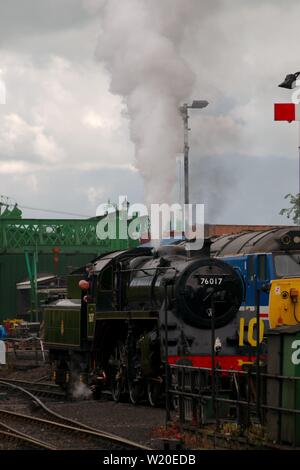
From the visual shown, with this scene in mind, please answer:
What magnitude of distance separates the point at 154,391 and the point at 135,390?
2.41ft

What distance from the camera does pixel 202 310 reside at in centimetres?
1819

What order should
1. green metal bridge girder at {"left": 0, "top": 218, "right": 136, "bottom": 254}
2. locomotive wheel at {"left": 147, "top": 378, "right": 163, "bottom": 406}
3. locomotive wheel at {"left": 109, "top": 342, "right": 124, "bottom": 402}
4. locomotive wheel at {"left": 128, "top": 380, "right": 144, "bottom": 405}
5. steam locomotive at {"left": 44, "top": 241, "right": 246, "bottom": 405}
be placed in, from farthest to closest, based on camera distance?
green metal bridge girder at {"left": 0, "top": 218, "right": 136, "bottom": 254}, locomotive wheel at {"left": 109, "top": 342, "right": 124, "bottom": 402}, locomotive wheel at {"left": 128, "top": 380, "right": 144, "bottom": 405}, locomotive wheel at {"left": 147, "top": 378, "right": 163, "bottom": 406}, steam locomotive at {"left": 44, "top": 241, "right": 246, "bottom": 405}

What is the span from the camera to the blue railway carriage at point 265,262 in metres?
19.7

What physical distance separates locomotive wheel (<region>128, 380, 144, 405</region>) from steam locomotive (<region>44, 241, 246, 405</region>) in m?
0.02

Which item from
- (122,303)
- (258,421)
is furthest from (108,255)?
(258,421)

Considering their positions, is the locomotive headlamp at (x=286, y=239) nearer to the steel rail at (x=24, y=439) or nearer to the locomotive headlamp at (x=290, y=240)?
the locomotive headlamp at (x=290, y=240)

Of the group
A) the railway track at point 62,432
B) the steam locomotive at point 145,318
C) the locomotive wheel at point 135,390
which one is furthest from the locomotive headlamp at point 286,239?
the railway track at point 62,432

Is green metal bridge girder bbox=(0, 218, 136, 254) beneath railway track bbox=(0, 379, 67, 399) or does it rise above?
above

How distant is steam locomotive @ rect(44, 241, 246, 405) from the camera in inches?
712

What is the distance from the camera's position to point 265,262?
65.4 feet

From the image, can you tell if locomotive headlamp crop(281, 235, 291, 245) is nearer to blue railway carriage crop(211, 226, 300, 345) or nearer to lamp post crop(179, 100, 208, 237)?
blue railway carriage crop(211, 226, 300, 345)

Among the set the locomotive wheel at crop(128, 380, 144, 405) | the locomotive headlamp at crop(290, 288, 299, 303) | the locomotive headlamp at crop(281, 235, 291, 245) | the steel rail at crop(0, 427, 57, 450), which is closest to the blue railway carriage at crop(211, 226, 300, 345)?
the locomotive headlamp at crop(281, 235, 291, 245)
